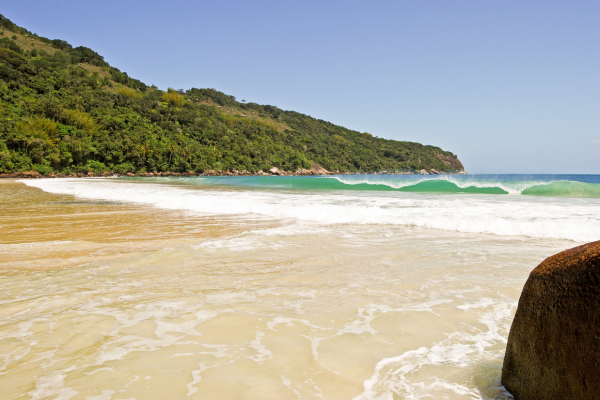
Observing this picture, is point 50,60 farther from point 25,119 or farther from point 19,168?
point 19,168

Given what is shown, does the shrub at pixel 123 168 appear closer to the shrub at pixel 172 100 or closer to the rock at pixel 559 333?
the shrub at pixel 172 100

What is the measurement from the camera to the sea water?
78.8 inches

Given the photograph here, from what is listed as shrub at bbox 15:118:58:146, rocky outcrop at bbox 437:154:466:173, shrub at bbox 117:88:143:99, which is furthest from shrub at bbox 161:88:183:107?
rocky outcrop at bbox 437:154:466:173

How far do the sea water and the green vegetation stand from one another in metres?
53.6

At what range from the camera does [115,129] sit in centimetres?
6419

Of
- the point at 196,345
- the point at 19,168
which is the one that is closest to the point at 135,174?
the point at 19,168

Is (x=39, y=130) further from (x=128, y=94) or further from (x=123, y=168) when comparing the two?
(x=128, y=94)

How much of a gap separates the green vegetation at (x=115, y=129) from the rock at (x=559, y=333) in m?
57.9

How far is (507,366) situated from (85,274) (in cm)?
428

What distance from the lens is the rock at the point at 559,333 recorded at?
4.82 feet

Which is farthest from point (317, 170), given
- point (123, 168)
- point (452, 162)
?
point (452, 162)

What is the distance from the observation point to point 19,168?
4575cm

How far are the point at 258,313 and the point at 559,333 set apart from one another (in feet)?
7.04

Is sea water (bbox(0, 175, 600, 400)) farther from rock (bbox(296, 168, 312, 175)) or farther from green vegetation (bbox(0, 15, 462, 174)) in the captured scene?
rock (bbox(296, 168, 312, 175))
